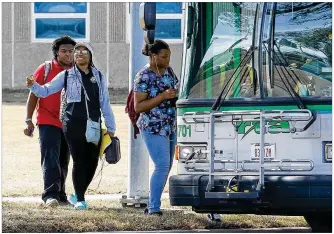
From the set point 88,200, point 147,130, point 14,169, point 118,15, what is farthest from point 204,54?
point 118,15

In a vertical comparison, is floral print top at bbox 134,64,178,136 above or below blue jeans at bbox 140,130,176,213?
above

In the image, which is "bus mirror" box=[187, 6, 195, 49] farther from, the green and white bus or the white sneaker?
the white sneaker

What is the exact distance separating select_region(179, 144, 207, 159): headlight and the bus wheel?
1.17 metres

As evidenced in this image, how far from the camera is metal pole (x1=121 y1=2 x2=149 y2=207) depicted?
12.0 m

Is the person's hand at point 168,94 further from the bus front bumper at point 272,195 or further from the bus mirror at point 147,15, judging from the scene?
the bus front bumper at point 272,195

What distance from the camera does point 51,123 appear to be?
1183cm

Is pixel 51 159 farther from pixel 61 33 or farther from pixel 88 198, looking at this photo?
pixel 61 33

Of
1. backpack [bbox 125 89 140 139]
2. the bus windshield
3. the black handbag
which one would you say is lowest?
the black handbag

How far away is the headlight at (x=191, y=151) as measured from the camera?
9.91 metres

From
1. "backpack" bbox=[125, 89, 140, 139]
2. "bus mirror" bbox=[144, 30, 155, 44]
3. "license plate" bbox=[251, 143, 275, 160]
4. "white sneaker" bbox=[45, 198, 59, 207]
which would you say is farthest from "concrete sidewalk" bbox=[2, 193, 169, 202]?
"license plate" bbox=[251, 143, 275, 160]

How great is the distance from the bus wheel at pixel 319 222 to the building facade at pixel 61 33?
2260cm

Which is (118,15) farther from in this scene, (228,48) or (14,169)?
(228,48)

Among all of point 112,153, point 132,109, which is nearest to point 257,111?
point 132,109

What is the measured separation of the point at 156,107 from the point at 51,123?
152cm
